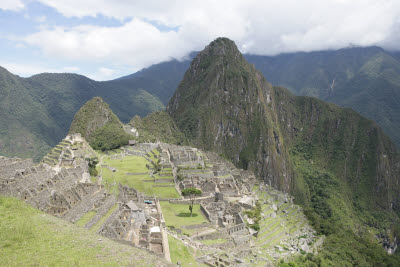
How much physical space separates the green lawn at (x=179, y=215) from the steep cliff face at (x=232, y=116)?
120 metres

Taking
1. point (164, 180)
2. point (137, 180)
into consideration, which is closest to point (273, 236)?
point (164, 180)

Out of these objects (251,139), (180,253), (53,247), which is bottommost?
(251,139)

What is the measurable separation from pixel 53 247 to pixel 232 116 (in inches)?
6785

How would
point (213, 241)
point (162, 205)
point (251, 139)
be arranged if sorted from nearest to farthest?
point (213, 241), point (162, 205), point (251, 139)

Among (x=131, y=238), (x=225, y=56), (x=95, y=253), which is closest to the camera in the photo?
(x=95, y=253)

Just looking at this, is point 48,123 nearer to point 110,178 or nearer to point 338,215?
point 110,178

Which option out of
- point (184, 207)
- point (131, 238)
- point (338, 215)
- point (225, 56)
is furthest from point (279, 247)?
point (225, 56)

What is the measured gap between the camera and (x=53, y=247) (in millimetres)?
14883

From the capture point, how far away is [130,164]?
55312 mm

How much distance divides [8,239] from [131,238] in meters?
9.71

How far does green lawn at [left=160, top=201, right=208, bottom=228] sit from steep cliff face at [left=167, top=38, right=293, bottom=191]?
120074 millimetres

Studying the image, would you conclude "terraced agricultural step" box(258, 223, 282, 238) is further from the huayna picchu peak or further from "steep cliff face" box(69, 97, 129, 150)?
"steep cliff face" box(69, 97, 129, 150)

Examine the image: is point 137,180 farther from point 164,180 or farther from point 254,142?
point 254,142

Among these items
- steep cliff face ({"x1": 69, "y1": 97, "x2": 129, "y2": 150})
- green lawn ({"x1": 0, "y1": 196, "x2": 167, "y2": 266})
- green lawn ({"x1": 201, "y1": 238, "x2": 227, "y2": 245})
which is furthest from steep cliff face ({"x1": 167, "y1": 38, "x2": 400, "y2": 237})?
green lawn ({"x1": 0, "y1": 196, "x2": 167, "y2": 266})
